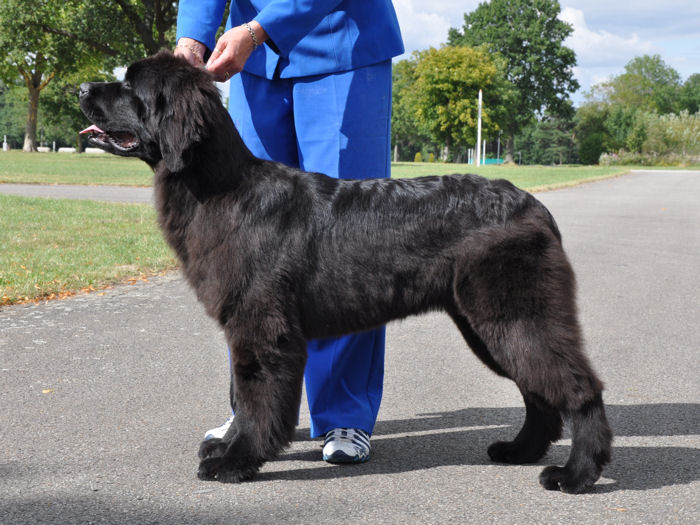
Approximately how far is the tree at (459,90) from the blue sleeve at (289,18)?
2801 inches

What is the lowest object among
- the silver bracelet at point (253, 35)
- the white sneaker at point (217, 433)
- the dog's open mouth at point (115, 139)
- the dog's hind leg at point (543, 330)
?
the white sneaker at point (217, 433)

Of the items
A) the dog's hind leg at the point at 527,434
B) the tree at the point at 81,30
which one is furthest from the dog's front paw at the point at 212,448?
the tree at the point at 81,30

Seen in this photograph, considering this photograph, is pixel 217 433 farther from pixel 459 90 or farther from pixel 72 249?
pixel 459 90

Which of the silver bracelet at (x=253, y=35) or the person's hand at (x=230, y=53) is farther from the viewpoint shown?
the silver bracelet at (x=253, y=35)

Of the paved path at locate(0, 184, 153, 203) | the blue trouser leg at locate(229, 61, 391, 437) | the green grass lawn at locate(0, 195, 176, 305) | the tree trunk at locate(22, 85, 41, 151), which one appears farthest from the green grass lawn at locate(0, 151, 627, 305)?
the tree trunk at locate(22, 85, 41, 151)

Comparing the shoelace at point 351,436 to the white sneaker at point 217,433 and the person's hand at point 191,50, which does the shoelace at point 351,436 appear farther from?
the person's hand at point 191,50

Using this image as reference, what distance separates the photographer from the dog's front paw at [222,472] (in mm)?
3113

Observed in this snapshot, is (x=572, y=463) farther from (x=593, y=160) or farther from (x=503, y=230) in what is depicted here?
(x=593, y=160)

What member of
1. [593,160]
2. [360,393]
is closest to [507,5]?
[593,160]

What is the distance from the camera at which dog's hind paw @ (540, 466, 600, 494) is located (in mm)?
3053

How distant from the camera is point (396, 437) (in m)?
3.81

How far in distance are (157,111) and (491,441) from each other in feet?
7.44

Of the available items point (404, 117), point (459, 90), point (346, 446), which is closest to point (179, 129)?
point (346, 446)

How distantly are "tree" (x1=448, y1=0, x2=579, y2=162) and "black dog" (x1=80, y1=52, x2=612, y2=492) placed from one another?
79.2m
